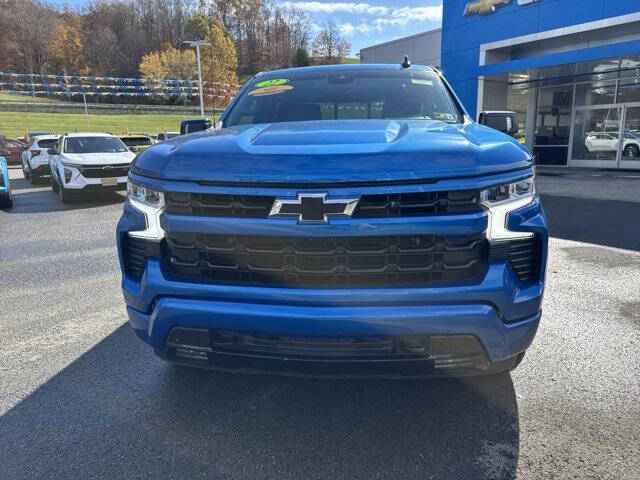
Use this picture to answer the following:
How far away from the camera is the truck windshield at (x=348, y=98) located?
11.0 ft

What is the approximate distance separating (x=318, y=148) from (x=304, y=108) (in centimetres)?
148

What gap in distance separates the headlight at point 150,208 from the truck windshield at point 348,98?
1311 millimetres

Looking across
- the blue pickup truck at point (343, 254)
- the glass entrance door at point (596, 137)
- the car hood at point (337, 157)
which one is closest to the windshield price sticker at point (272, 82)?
the car hood at point (337, 157)

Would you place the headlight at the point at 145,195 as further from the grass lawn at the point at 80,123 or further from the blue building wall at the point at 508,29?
the grass lawn at the point at 80,123

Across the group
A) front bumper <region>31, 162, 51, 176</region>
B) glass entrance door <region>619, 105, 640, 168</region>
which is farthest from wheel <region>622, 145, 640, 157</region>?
front bumper <region>31, 162, 51, 176</region>

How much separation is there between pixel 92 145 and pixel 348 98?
10310mm

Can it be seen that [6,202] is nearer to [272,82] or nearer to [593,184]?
[272,82]

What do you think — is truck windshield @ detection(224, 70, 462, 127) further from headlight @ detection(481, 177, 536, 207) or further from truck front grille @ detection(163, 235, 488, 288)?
truck front grille @ detection(163, 235, 488, 288)

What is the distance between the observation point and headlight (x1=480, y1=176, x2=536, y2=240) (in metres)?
2.01

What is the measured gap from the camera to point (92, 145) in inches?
468

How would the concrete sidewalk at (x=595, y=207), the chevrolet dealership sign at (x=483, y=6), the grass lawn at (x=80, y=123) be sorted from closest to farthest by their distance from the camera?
the concrete sidewalk at (x=595, y=207), the chevrolet dealership sign at (x=483, y=6), the grass lawn at (x=80, y=123)

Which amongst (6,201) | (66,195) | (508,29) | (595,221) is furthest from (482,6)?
(6,201)

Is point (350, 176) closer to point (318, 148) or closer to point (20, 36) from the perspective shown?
point (318, 148)

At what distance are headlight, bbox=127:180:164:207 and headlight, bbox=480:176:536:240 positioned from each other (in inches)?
56.7
